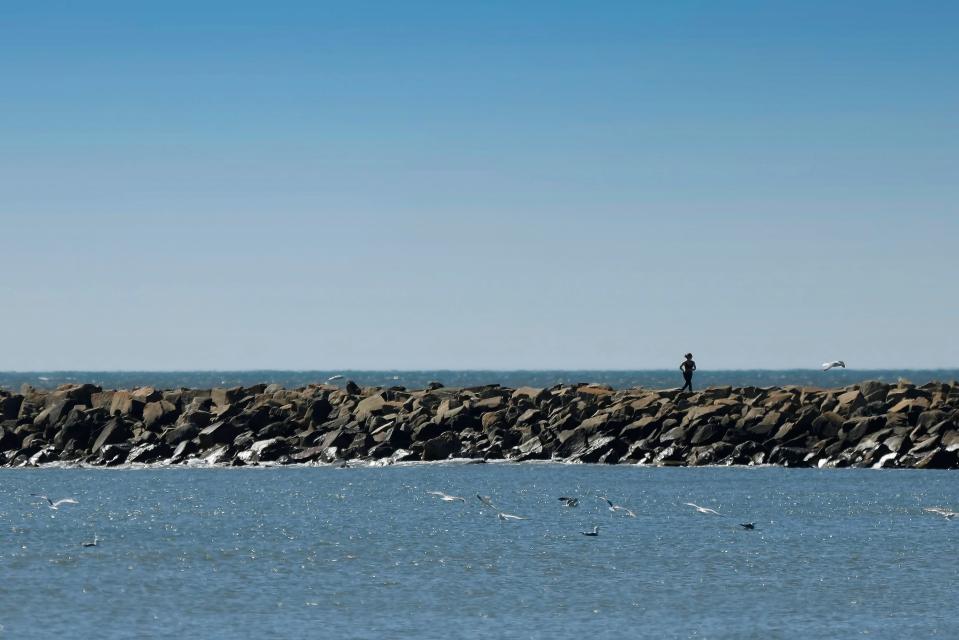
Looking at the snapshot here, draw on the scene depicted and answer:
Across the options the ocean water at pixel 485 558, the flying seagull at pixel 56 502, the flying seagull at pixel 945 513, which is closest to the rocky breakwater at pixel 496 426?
the ocean water at pixel 485 558

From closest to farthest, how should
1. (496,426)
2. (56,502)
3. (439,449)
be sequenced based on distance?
(56,502), (439,449), (496,426)

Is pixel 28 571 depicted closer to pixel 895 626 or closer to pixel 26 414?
pixel 895 626

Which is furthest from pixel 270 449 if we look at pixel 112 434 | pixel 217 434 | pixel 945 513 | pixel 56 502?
pixel 945 513

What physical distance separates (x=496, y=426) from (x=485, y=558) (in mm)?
21838

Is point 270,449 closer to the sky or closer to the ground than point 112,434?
closer to the ground

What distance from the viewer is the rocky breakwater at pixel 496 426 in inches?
1821

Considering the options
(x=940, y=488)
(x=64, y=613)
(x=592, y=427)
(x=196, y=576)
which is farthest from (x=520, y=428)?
(x=64, y=613)

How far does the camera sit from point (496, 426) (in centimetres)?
5053

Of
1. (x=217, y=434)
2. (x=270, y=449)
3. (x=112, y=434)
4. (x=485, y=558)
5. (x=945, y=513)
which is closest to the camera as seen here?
(x=485, y=558)

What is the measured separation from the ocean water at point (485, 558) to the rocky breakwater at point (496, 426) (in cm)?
253

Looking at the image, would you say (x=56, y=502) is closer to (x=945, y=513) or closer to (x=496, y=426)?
(x=496, y=426)

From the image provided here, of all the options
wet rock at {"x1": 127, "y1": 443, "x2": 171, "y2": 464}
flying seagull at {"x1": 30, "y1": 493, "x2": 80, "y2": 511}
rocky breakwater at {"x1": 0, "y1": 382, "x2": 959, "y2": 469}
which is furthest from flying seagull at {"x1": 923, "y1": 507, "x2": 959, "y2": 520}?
wet rock at {"x1": 127, "y1": 443, "x2": 171, "y2": 464}

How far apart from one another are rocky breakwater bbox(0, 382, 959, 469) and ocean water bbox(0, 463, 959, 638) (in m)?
2.53

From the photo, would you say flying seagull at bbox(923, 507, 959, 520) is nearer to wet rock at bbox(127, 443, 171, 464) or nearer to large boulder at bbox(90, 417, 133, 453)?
wet rock at bbox(127, 443, 171, 464)
